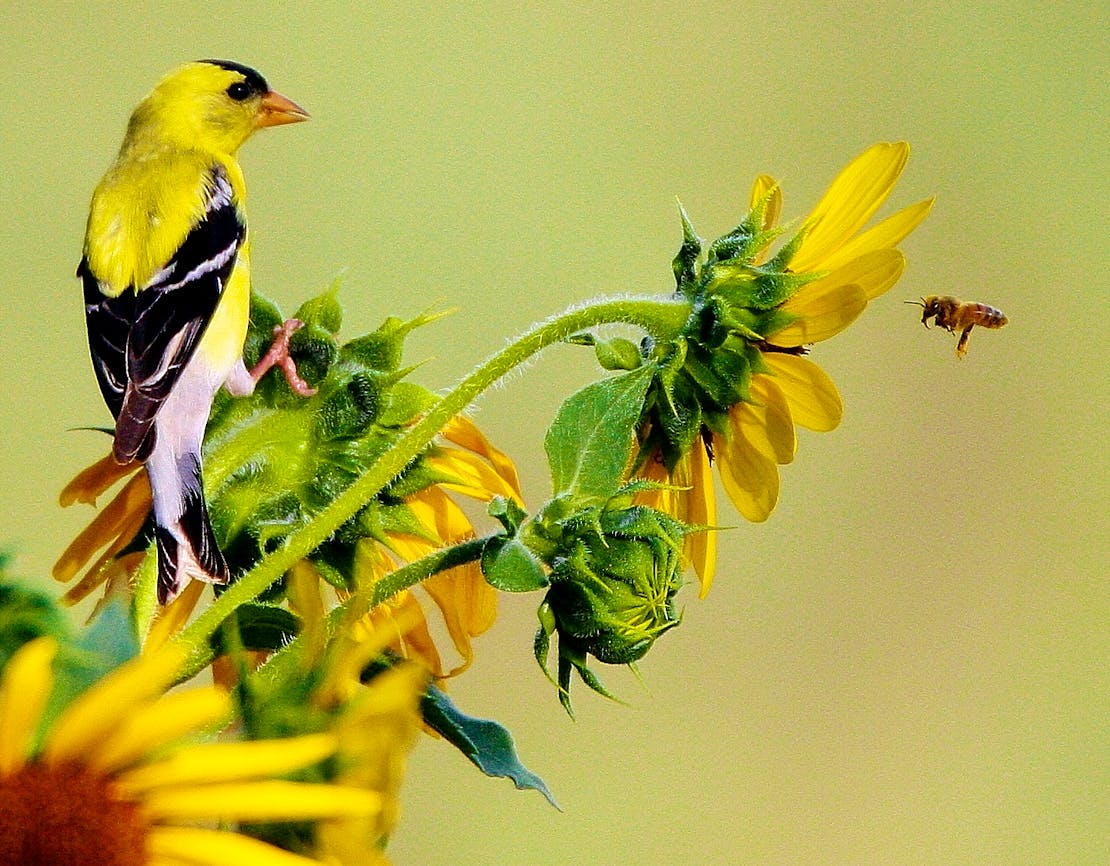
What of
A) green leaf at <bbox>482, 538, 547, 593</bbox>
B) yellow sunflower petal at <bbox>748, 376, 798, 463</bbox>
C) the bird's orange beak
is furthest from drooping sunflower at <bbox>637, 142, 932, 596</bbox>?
the bird's orange beak

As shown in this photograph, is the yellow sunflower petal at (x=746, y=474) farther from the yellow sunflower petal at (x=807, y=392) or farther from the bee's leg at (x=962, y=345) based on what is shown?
the bee's leg at (x=962, y=345)

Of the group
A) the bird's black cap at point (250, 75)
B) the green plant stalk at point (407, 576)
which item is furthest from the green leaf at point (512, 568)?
the bird's black cap at point (250, 75)

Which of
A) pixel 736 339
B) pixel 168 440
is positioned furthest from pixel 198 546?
pixel 736 339

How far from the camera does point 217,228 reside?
469 mm

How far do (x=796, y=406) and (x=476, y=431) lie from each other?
0.36 ft

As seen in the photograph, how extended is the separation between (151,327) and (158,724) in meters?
0.23

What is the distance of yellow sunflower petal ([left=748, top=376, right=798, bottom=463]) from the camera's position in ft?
1.52

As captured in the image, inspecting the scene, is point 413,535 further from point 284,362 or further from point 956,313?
point 956,313

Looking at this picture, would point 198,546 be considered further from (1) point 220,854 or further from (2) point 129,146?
(2) point 129,146

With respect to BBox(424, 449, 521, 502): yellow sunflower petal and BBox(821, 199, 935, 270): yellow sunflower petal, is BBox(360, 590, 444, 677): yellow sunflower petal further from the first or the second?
BBox(821, 199, 935, 270): yellow sunflower petal

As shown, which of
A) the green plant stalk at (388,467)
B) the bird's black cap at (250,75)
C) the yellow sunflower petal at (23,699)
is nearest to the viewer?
the yellow sunflower petal at (23,699)

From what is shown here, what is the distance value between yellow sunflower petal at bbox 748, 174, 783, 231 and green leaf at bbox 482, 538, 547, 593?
171 mm

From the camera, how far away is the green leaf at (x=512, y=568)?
36cm

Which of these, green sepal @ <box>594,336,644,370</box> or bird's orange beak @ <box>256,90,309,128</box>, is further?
bird's orange beak @ <box>256,90,309,128</box>
